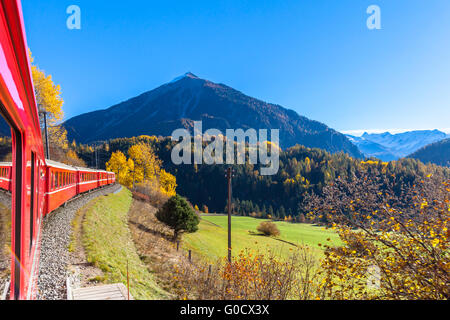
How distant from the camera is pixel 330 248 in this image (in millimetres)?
6008

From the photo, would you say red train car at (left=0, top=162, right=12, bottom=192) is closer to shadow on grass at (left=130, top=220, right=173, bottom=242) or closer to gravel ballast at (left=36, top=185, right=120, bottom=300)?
gravel ballast at (left=36, top=185, right=120, bottom=300)

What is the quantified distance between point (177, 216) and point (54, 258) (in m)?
12.3

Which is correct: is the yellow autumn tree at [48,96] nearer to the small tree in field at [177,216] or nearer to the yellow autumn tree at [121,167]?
the small tree in field at [177,216]

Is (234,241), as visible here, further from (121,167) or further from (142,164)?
(121,167)

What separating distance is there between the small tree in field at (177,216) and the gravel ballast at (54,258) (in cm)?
854

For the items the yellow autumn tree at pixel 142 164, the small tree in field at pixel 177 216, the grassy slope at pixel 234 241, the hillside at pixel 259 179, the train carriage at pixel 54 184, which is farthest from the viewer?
the hillside at pixel 259 179

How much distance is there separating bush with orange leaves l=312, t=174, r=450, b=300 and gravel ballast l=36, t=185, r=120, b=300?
5.83 meters

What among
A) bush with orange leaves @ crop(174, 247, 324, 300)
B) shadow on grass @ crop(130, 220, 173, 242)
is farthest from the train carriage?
shadow on grass @ crop(130, 220, 173, 242)

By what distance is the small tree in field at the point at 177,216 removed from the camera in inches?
734

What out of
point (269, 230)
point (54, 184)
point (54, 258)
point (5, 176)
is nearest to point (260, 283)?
point (54, 258)

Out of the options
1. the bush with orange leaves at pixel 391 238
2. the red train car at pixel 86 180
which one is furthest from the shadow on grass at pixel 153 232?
the bush with orange leaves at pixel 391 238

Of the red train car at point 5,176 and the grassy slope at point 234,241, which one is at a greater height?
the red train car at point 5,176
